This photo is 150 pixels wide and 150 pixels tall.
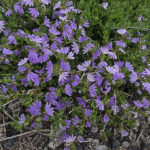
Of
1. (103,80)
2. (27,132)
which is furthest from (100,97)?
(27,132)

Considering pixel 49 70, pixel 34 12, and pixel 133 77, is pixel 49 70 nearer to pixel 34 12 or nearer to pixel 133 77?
pixel 34 12

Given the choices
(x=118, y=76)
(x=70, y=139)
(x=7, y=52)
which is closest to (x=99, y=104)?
(x=118, y=76)

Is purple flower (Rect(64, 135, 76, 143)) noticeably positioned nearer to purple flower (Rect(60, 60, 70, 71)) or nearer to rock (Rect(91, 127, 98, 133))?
rock (Rect(91, 127, 98, 133))

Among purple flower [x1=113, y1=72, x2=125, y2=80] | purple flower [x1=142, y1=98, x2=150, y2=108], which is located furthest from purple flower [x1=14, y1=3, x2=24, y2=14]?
purple flower [x1=142, y1=98, x2=150, y2=108]

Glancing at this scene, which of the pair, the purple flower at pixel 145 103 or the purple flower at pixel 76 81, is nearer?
the purple flower at pixel 76 81

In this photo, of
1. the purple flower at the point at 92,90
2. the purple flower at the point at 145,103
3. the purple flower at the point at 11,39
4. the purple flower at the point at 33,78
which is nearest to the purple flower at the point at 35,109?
the purple flower at the point at 33,78

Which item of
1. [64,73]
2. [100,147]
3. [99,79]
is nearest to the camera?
[64,73]

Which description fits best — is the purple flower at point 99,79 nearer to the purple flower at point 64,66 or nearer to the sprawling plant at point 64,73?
the sprawling plant at point 64,73

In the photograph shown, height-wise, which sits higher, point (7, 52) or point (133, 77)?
point (7, 52)
